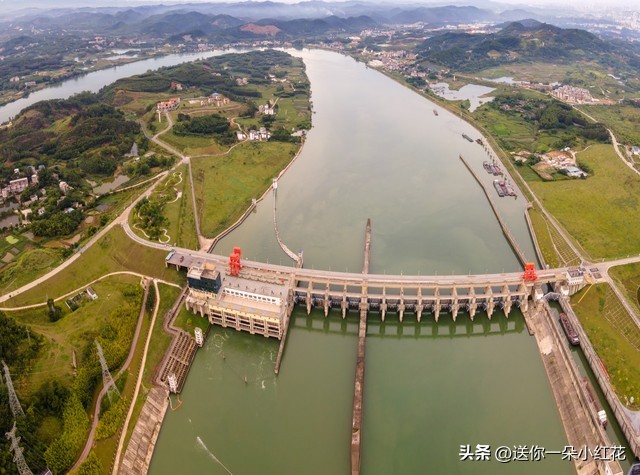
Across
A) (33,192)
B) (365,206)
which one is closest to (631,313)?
(365,206)

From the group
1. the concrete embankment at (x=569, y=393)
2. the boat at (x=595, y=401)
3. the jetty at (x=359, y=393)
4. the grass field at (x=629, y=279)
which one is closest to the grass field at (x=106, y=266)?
the jetty at (x=359, y=393)

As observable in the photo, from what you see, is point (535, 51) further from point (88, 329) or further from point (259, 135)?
point (88, 329)

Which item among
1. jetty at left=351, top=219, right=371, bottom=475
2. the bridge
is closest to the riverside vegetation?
the bridge

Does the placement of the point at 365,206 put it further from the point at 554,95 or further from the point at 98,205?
the point at 554,95

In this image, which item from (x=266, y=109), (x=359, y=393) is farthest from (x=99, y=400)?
(x=266, y=109)

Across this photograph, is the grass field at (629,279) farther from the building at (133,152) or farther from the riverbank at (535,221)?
the building at (133,152)

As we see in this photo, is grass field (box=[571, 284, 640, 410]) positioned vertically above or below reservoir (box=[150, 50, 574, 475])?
above

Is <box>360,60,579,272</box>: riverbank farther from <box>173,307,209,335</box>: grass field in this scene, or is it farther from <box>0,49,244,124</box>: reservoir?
<box>0,49,244,124</box>: reservoir
